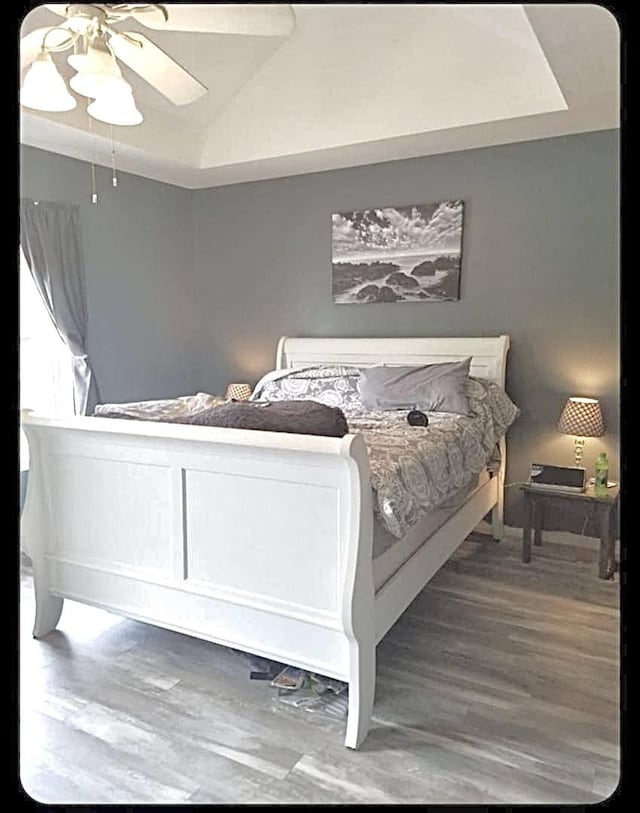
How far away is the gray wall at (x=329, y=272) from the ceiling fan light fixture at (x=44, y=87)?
178 cm

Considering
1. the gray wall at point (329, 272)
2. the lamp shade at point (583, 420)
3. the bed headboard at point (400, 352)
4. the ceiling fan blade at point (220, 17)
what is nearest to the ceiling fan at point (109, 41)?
the ceiling fan blade at point (220, 17)

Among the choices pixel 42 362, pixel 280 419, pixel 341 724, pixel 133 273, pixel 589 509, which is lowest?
pixel 341 724

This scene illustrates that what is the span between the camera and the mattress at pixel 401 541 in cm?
211

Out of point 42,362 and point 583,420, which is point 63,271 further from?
point 583,420

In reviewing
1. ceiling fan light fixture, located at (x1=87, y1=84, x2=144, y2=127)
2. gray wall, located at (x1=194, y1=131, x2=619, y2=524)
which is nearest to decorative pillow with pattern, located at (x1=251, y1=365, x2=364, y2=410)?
gray wall, located at (x1=194, y1=131, x2=619, y2=524)

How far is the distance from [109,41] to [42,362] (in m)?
2.49

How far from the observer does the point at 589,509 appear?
328 centimetres

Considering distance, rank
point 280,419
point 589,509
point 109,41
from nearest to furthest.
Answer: point 109,41 < point 280,419 < point 589,509

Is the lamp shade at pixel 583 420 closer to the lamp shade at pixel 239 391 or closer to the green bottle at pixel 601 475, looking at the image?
the green bottle at pixel 601 475

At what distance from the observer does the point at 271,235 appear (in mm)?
4719

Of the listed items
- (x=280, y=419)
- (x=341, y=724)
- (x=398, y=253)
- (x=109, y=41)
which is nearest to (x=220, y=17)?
(x=109, y=41)

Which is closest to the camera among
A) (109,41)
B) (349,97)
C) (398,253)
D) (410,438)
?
(109,41)

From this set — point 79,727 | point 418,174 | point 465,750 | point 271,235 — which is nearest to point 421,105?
point 418,174

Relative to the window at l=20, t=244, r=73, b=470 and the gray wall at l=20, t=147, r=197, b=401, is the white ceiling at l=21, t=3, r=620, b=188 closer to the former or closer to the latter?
the gray wall at l=20, t=147, r=197, b=401
